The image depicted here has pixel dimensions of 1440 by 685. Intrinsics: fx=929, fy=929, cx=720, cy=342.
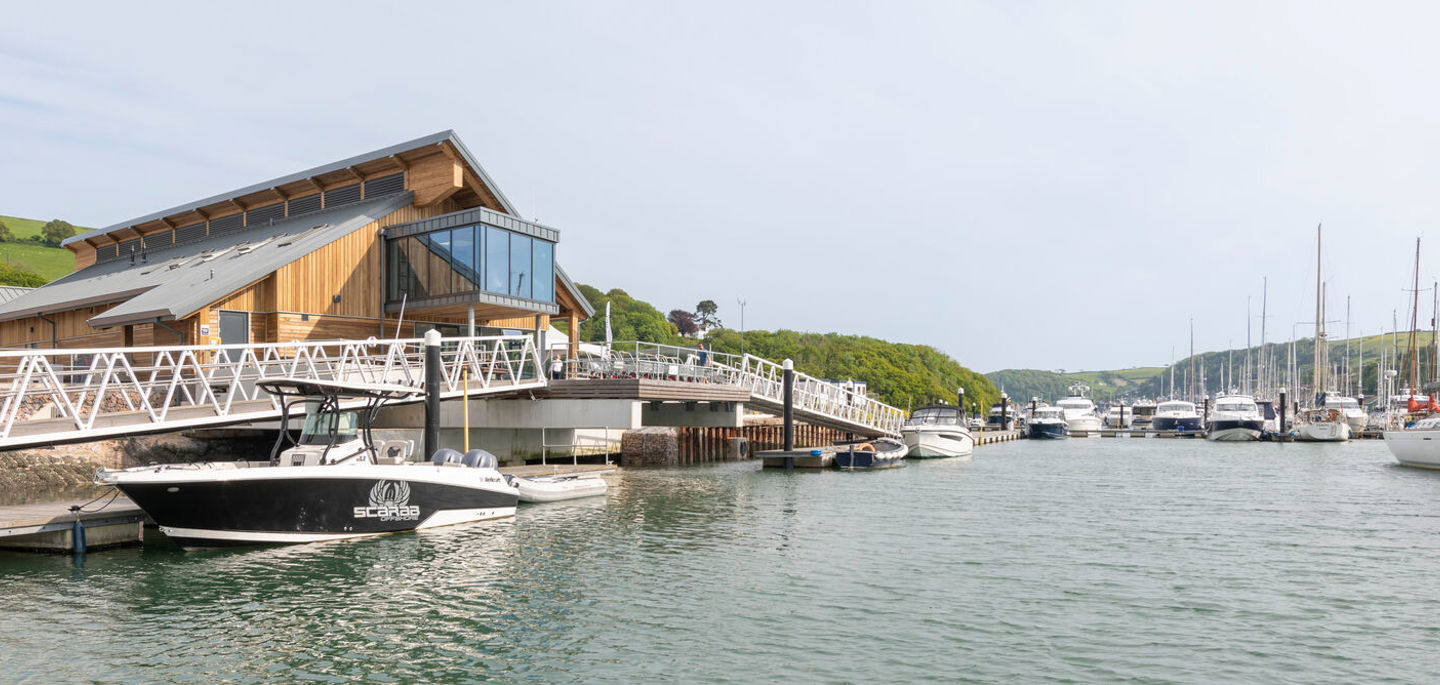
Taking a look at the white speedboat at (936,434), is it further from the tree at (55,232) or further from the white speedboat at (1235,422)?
the tree at (55,232)

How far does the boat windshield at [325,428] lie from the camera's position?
20.0 meters

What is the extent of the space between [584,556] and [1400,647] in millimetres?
13140

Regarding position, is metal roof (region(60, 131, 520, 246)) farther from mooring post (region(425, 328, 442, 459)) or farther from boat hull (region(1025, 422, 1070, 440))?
boat hull (region(1025, 422, 1070, 440))

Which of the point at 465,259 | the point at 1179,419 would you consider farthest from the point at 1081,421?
the point at 465,259

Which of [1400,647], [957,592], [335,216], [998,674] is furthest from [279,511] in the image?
[335,216]

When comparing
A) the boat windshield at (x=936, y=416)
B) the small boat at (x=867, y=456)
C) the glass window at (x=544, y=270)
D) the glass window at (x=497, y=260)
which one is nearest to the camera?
the glass window at (x=497, y=260)

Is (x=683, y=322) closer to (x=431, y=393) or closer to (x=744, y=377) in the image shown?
(x=744, y=377)

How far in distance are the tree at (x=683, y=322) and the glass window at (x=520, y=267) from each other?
120 meters

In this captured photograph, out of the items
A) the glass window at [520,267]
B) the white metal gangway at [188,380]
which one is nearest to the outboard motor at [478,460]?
the white metal gangway at [188,380]

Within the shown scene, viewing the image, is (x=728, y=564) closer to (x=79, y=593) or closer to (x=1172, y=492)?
(x=79, y=593)

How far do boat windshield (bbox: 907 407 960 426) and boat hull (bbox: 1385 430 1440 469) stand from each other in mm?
19697

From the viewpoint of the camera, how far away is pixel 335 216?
36.9 meters

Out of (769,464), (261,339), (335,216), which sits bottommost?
(769,464)

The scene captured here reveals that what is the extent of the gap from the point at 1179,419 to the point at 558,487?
69293 mm
